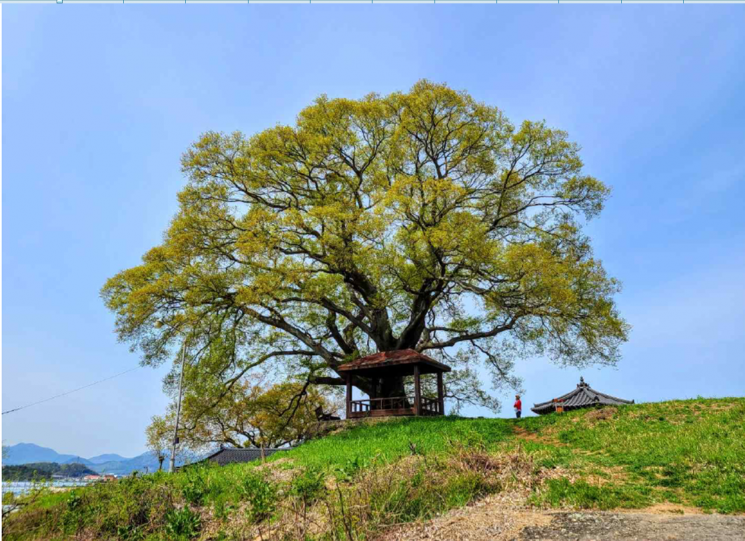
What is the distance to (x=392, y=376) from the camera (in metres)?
21.5

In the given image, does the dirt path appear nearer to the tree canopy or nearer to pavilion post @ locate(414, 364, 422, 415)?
pavilion post @ locate(414, 364, 422, 415)

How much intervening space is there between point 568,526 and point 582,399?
18163 mm

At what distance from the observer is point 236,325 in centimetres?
2105

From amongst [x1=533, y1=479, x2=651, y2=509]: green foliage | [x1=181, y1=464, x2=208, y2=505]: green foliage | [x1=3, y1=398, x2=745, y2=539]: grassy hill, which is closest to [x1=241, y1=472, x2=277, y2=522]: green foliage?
[x1=3, y1=398, x2=745, y2=539]: grassy hill

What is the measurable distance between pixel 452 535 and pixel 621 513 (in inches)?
92.7

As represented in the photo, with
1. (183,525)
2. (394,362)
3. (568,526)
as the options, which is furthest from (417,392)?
(568,526)

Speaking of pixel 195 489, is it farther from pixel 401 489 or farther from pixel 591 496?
pixel 591 496

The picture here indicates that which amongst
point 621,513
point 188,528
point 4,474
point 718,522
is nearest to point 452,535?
point 621,513

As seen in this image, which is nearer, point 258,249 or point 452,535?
point 452,535

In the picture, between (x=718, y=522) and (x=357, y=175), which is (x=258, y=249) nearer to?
(x=357, y=175)

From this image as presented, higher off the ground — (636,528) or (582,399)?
(582,399)

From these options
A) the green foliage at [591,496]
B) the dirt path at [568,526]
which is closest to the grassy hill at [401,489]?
the green foliage at [591,496]

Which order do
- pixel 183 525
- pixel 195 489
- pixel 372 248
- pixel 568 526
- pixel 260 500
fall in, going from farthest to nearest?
pixel 372 248, pixel 195 489, pixel 183 525, pixel 260 500, pixel 568 526

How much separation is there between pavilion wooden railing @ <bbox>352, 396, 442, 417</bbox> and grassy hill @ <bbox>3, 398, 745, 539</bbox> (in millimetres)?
8065
